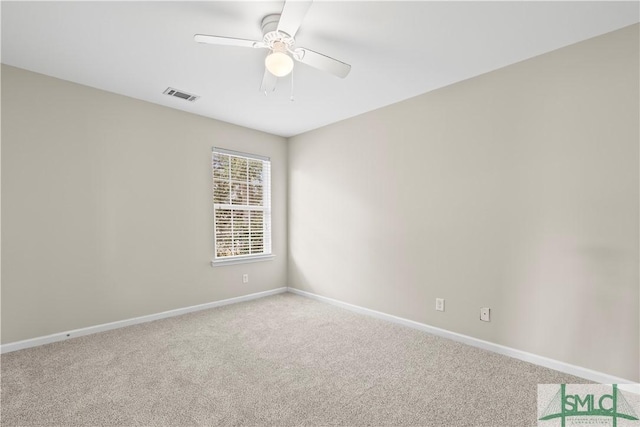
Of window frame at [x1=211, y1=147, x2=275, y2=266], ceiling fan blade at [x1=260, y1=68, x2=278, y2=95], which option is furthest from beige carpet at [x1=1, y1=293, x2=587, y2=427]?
ceiling fan blade at [x1=260, y1=68, x2=278, y2=95]

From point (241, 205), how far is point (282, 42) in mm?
A: 2559

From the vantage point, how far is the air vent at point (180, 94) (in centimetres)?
297

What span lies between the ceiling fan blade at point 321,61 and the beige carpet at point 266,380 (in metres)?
2.16

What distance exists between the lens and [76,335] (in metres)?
2.85

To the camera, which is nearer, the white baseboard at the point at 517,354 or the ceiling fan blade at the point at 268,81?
the white baseboard at the point at 517,354

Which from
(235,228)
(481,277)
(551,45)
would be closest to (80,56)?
(235,228)

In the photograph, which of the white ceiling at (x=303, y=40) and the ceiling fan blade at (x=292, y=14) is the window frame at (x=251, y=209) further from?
the ceiling fan blade at (x=292, y=14)

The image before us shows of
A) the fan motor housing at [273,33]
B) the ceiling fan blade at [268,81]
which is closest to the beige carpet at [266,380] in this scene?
the ceiling fan blade at [268,81]

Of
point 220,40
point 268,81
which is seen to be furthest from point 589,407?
point 220,40

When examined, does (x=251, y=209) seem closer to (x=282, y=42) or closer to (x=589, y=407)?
(x=282, y=42)

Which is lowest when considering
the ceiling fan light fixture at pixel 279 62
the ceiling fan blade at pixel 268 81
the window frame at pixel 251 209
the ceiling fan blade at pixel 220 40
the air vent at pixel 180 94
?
the window frame at pixel 251 209

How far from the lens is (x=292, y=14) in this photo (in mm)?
1633

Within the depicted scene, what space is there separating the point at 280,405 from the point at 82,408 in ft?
3.89

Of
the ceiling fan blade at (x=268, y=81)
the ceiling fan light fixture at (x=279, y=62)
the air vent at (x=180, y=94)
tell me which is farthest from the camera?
the air vent at (x=180, y=94)
